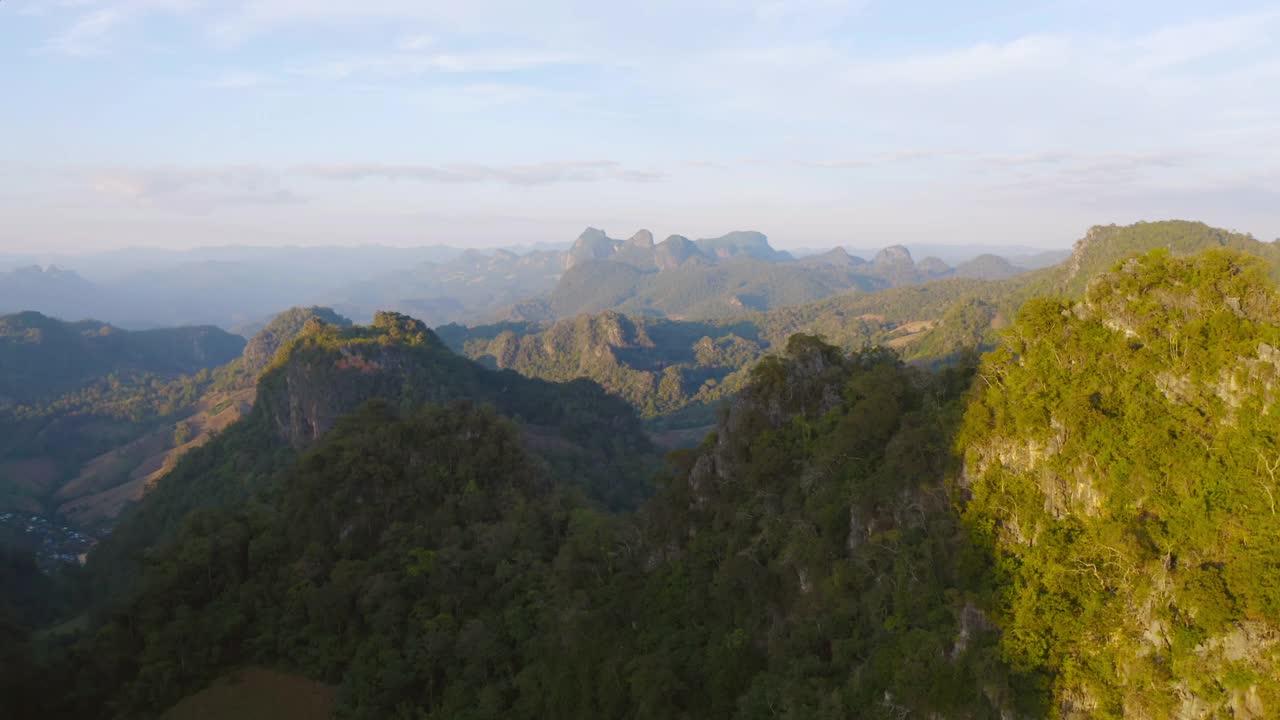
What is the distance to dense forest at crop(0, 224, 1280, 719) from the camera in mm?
12625

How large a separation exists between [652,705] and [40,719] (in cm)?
2306

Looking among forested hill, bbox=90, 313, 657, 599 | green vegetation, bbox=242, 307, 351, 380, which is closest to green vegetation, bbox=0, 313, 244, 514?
green vegetation, bbox=242, 307, 351, 380

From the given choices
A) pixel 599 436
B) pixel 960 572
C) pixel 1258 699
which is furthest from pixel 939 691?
pixel 599 436

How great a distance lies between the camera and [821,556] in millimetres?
18641

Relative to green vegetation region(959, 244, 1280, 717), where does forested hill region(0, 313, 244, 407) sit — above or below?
below

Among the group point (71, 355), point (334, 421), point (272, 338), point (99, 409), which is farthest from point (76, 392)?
point (334, 421)

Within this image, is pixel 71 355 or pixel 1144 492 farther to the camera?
pixel 71 355

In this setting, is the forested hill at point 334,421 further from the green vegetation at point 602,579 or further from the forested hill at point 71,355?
the forested hill at point 71,355

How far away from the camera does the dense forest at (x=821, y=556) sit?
1262 centimetres

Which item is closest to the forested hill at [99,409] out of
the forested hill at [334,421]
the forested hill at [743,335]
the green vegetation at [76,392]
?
the green vegetation at [76,392]

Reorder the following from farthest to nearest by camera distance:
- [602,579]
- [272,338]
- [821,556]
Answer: [272,338]
[602,579]
[821,556]

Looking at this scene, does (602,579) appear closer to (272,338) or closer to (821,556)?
(821,556)

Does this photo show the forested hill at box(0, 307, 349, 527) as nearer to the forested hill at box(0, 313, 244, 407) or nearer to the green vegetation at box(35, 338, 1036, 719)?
the forested hill at box(0, 313, 244, 407)

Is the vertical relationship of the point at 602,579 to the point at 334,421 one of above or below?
below
